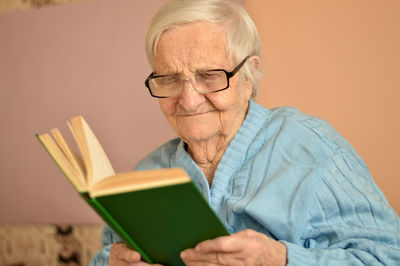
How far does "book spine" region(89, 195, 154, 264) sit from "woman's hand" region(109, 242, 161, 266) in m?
0.01

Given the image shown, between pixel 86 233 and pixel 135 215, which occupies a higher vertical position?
pixel 135 215

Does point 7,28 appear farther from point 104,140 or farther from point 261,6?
point 261,6

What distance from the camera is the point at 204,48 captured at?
0.98m

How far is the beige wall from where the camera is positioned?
60.4 inches

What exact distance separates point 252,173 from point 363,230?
29 centimetres

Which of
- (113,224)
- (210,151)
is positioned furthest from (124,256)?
(210,151)

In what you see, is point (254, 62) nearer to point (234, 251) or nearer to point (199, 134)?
point (199, 134)

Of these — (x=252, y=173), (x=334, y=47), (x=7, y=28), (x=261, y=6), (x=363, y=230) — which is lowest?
(x=363, y=230)

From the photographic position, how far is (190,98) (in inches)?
39.5

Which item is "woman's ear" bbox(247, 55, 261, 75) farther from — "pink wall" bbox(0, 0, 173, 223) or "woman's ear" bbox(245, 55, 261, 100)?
"pink wall" bbox(0, 0, 173, 223)

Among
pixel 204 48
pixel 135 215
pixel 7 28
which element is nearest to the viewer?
pixel 135 215

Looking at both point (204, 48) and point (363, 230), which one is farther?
point (204, 48)

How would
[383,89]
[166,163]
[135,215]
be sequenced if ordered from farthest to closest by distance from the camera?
[383,89] → [166,163] → [135,215]

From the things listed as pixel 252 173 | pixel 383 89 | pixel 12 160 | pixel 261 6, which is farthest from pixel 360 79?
pixel 12 160
